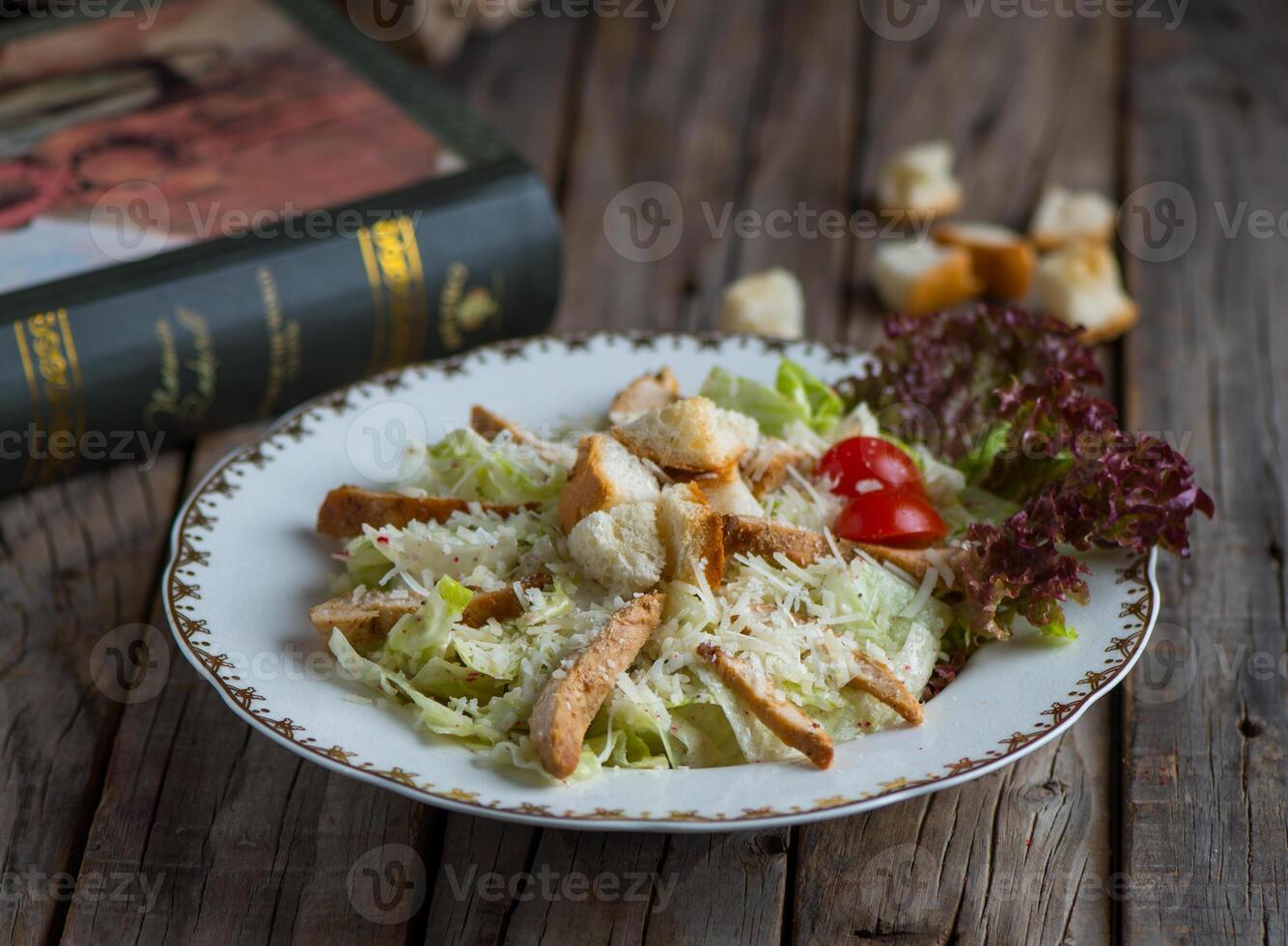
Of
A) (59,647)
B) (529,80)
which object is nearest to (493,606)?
(59,647)

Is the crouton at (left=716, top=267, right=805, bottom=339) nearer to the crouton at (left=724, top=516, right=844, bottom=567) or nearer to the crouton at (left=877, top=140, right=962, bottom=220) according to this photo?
the crouton at (left=877, top=140, right=962, bottom=220)

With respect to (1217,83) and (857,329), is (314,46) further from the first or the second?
(1217,83)

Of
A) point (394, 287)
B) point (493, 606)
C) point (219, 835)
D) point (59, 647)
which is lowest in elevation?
point (59, 647)

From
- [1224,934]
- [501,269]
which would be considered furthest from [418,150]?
[1224,934]

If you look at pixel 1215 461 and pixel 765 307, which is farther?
pixel 765 307

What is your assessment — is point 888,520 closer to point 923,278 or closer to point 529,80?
point 923,278

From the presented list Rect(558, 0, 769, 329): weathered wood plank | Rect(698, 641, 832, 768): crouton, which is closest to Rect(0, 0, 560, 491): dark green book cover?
Rect(558, 0, 769, 329): weathered wood plank
